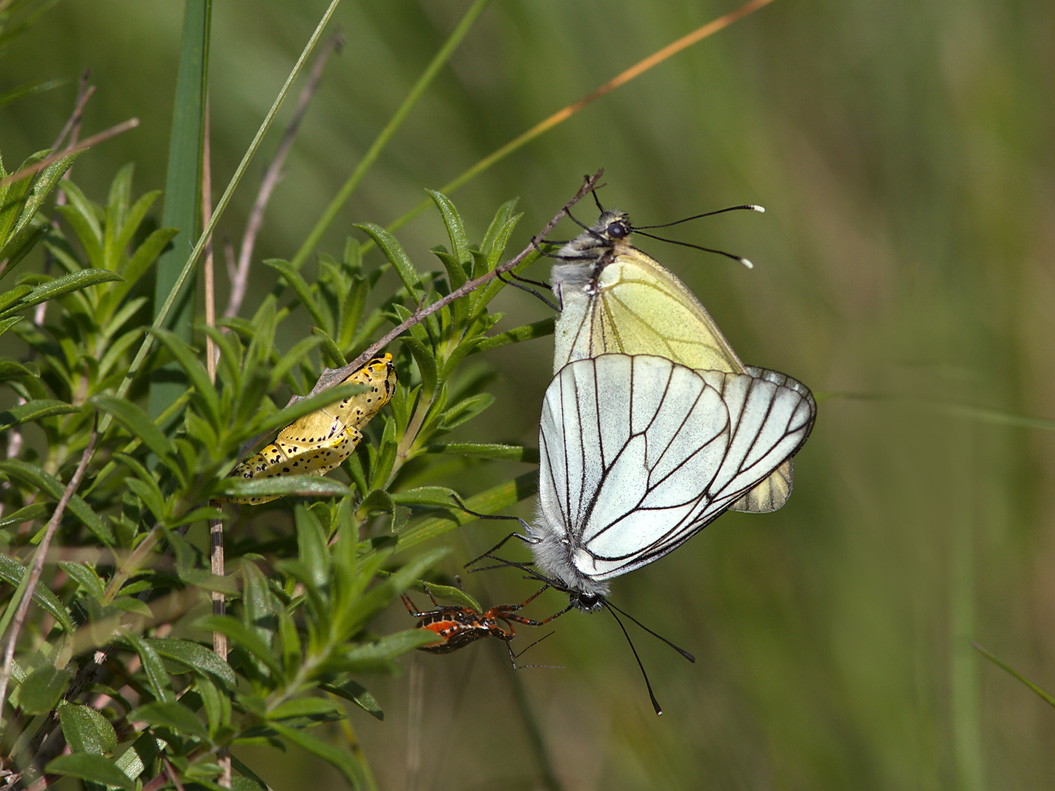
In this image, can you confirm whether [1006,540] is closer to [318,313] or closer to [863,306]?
[863,306]

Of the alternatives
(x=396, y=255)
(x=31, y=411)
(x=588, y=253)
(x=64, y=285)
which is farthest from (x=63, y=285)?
(x=588, y=253)

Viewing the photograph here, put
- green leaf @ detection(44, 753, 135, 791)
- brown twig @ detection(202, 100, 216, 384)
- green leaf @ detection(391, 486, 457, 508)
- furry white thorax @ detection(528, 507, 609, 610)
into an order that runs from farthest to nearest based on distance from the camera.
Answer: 1. furry white thorax @ detection(528, 507, 609, 610)
2. brown twig @ detection(202, 100, 216, 384)
3. green leaf @ detection(391, 486, 457, 508)
4. green leaf @ detection(44, 753, 135, 791)

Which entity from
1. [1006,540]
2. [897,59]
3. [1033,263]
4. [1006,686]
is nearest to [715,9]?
[897,59]

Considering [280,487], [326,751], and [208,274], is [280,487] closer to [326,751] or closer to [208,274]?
[326,751]

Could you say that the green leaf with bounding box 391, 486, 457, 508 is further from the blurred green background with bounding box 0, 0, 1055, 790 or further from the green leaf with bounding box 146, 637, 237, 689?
the blurred green background with bounding box 0, 0, 1055, 790

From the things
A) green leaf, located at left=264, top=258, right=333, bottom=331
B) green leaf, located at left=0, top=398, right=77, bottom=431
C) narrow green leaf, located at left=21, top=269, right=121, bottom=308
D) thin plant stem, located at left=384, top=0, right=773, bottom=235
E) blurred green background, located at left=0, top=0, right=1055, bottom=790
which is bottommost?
blurred green background, located at left=0, top=0, right=1055, bottom=790

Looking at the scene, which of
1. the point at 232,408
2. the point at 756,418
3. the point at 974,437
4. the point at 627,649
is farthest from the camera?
the point at 974,437

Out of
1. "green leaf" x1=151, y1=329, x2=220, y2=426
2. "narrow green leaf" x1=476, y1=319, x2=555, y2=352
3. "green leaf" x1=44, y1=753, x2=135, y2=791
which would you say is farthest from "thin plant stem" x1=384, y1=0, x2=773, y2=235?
"green leaf" x1=44, y1=753, x2=135, y2=791
